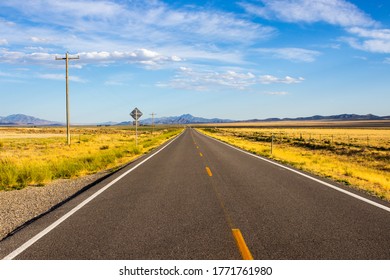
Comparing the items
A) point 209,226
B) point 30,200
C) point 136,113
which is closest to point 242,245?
point 209,226

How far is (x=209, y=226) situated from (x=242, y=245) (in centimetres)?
106

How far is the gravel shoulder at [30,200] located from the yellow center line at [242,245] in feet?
12.7

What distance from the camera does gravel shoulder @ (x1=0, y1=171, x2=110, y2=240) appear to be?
6.62 m

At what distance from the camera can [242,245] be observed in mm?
5031

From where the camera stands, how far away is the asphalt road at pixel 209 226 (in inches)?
189

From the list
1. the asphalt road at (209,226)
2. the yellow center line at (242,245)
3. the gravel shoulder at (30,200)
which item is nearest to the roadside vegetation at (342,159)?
the asphalt road at (209,226)

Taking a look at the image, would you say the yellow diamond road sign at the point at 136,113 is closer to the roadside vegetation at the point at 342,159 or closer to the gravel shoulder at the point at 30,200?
the roadside vegetation at the point at 342,159

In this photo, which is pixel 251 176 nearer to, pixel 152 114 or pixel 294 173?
pixel 294 173

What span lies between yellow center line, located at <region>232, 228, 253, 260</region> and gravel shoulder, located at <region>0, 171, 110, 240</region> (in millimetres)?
3872

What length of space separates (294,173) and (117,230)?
8.83 metres

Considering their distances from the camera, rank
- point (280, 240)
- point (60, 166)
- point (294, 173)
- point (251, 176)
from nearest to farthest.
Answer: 1. point (280, 240)
2. point (251, 176)
3. point (294, 173)
4. point (60, 166)

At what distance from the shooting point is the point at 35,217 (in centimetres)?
691
